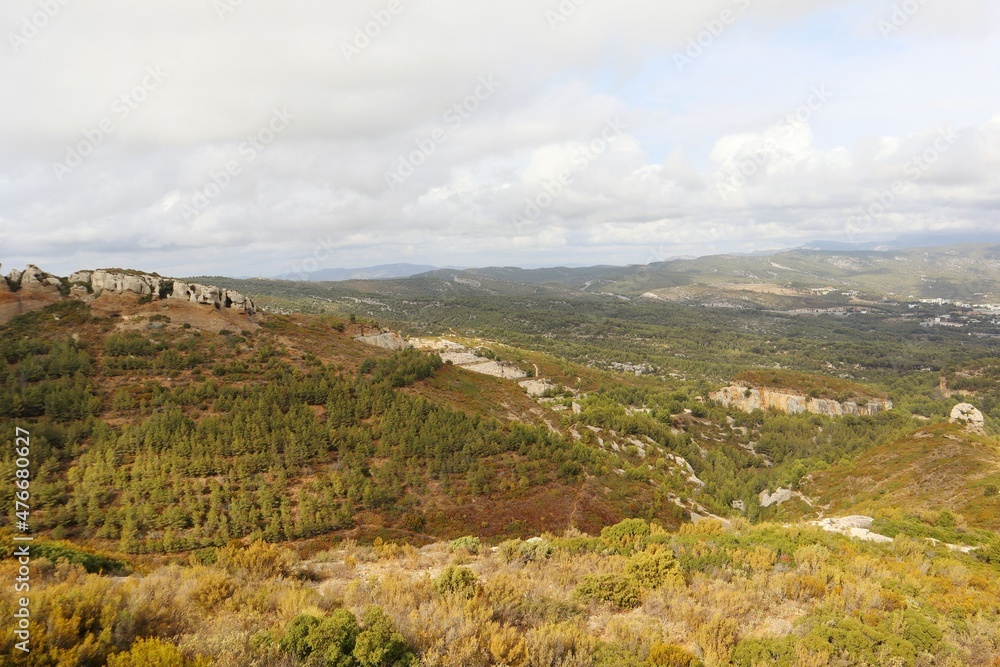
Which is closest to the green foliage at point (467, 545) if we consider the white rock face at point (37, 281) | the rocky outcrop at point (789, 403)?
the white rock face at point (37, 281)

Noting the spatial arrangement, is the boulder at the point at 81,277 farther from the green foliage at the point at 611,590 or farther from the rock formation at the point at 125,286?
the green foliage at the point at 611,590

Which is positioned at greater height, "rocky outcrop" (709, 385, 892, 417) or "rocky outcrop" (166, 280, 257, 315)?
"rocky outcrop" (166, 280, 257, 315)

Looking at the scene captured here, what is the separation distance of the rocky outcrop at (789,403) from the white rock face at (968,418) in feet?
114

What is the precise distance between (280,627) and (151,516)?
1629 centimetres

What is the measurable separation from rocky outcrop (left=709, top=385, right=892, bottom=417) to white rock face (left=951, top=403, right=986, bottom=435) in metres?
34.7

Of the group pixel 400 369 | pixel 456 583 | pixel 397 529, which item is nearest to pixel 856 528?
pixel 456 583

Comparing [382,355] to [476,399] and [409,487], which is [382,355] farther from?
[409,487]

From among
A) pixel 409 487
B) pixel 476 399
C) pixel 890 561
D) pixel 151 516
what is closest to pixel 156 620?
pixel 151 516

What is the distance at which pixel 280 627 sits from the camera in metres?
8.18

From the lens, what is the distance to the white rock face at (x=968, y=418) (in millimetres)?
41688

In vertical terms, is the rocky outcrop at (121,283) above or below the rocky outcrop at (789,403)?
above

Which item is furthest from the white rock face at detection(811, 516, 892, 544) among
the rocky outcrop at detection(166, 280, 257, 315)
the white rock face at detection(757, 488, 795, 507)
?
the rocky outcrop at detection(166, 280, 257, 315)

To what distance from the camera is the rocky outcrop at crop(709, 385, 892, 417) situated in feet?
A: 267

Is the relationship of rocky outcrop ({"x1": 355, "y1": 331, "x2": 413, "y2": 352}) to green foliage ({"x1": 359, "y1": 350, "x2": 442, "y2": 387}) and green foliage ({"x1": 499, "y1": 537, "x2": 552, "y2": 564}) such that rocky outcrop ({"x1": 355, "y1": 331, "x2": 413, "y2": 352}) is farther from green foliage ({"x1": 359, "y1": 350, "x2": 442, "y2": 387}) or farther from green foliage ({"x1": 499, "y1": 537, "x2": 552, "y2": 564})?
green foliage ({"x1": 499, "y1": 537, "x2": 552, "y2": 564})
